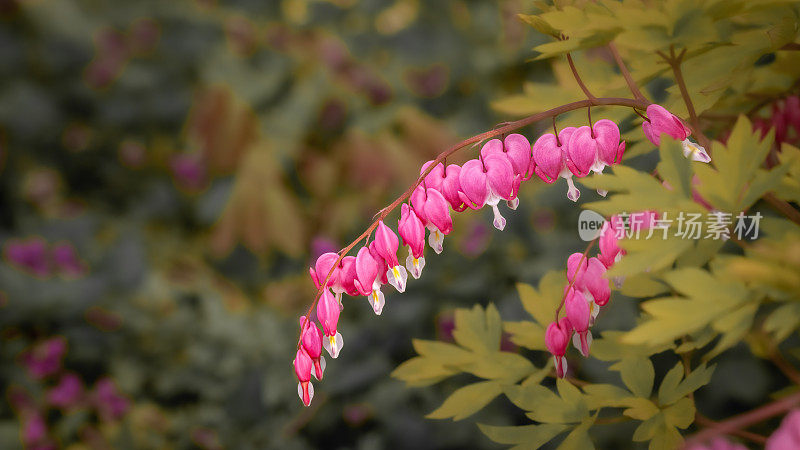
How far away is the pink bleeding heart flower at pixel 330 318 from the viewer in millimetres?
637

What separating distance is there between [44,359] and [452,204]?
5.41 feet

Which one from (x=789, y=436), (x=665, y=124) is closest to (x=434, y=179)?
(x=665, y=124)

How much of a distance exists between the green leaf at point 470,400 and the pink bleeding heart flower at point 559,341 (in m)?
0.09

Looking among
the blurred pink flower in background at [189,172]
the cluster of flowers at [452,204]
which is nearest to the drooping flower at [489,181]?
the cluster of flowers at [452,204]

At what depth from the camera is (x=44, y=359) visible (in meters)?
1.82

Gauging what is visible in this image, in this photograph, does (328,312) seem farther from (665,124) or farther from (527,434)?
(665,124)

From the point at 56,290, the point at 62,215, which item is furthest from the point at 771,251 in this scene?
the point at 62,215

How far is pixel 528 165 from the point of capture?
2.15ft

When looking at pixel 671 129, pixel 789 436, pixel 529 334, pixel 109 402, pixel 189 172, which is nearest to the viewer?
pixel 789 436

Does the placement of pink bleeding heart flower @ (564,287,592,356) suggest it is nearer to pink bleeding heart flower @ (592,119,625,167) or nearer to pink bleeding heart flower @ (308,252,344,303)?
pink bleeding heart flower @ (592,119,625,167)

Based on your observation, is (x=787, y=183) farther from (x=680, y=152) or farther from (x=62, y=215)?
(x=62, y=215)

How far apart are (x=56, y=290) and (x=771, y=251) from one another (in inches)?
81.5

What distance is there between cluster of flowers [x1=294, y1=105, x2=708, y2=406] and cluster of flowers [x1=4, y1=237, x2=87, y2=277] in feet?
5.85

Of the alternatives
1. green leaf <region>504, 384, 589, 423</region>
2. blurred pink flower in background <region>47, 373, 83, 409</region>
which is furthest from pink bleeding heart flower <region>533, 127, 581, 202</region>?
blurred pink flower in background <region>47, 373, 83, 409</region>
